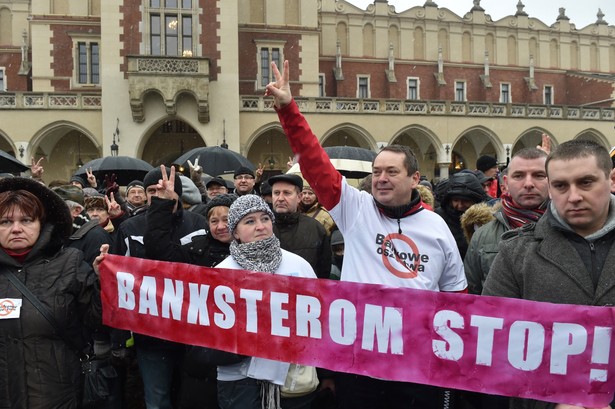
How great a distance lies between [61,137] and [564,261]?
27.2 m

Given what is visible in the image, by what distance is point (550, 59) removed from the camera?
37.7 m

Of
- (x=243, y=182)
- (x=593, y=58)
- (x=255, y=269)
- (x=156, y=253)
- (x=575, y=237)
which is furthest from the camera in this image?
(x=593, y=58)

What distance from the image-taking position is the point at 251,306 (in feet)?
9.65

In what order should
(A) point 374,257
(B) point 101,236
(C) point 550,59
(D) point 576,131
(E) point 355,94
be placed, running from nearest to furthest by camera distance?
1. (A) point 374,257
2. (B) point 101,236
3. (D) point 576,131
4. (E) point 355,94
5. (C) point 550,59

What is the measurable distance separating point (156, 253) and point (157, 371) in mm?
981

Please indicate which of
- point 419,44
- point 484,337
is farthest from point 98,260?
point 419,44

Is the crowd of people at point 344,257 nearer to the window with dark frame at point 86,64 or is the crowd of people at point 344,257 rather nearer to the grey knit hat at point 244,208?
the grey knit hat at point 244,208

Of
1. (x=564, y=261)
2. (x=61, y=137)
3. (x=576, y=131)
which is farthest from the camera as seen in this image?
(x=576, y=131)

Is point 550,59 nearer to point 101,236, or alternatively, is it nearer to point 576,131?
point 576,131

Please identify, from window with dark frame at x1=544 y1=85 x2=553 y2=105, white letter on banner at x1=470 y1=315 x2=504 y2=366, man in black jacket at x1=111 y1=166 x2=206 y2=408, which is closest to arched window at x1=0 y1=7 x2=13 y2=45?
man in black jacket at x1=111 y1=166 x2=206 y2=408

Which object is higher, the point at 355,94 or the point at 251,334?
the point at 355,94

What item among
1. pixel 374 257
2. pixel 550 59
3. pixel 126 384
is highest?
pixel 550 59

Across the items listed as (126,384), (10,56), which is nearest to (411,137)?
(10,56)

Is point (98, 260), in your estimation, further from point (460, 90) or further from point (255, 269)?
point (460, 90)
